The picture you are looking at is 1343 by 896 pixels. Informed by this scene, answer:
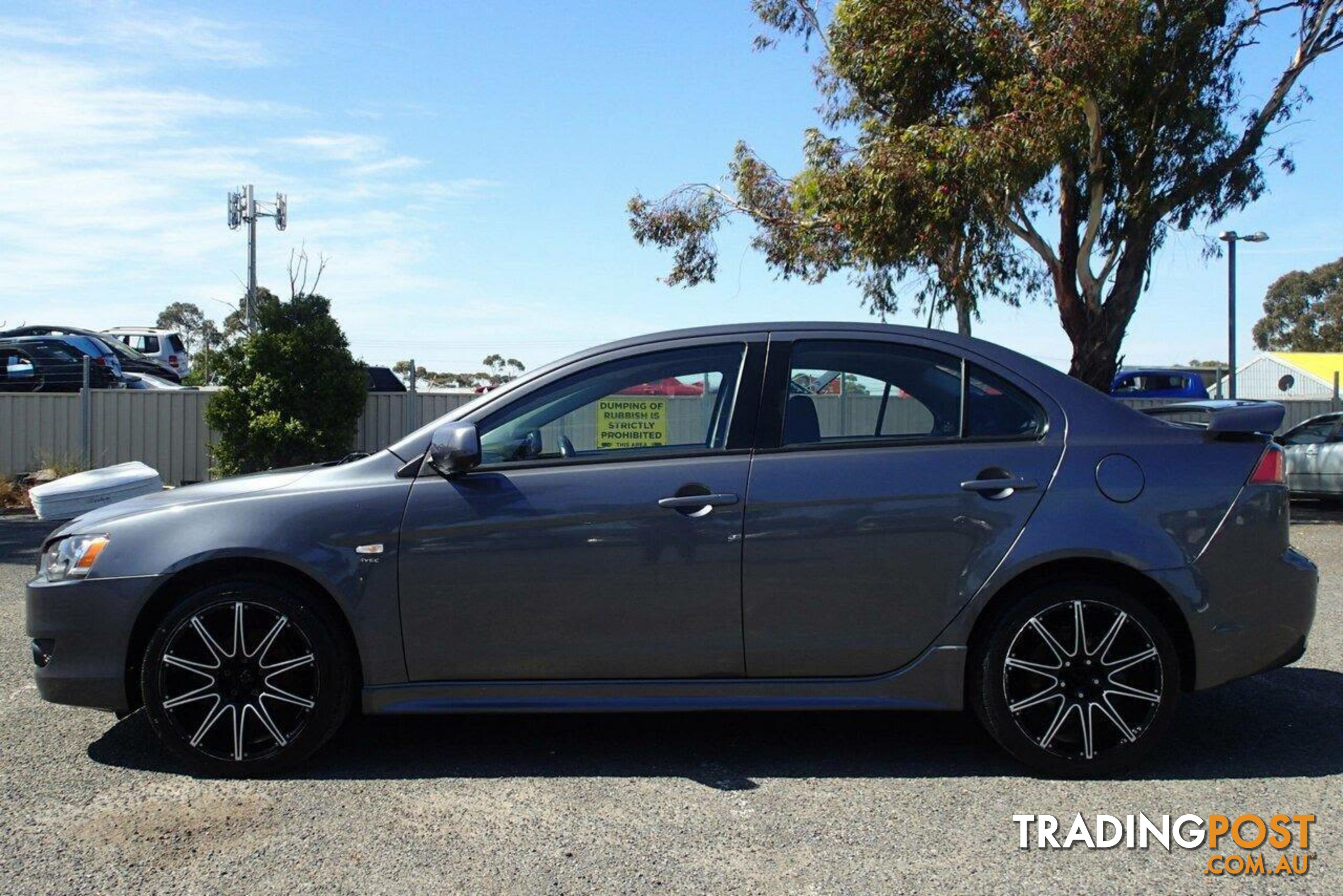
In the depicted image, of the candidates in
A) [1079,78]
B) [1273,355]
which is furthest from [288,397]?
[1273,355]

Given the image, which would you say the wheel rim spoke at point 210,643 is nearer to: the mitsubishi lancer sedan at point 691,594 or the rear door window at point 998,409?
the mitsubishi lancer sedan at point 691,594

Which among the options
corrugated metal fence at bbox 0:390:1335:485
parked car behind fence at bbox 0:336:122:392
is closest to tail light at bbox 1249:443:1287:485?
corrugated metal fence at bbox 0:390:1335:485

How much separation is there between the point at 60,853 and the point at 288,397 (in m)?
13.1

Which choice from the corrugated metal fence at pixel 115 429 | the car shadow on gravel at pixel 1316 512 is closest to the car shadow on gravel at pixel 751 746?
the car shadow on gravel at pixel 1316 512

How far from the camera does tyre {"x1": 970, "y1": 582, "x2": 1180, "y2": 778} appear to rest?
163 inches

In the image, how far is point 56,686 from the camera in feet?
13.8

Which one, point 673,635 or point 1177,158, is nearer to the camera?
point 673,635

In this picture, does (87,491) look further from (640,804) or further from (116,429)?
(116,429)

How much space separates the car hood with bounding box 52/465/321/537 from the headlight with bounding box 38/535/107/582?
33 millimetres

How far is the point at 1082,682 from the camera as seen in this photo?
4.14 m

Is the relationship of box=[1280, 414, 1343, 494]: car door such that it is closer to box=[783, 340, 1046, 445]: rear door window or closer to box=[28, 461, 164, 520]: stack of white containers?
box=[783, 340, 1046, 445]: rear door window

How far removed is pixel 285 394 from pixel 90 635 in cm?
1238

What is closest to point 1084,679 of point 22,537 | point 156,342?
point 22,537

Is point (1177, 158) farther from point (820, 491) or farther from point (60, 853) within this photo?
point (60, 853)
